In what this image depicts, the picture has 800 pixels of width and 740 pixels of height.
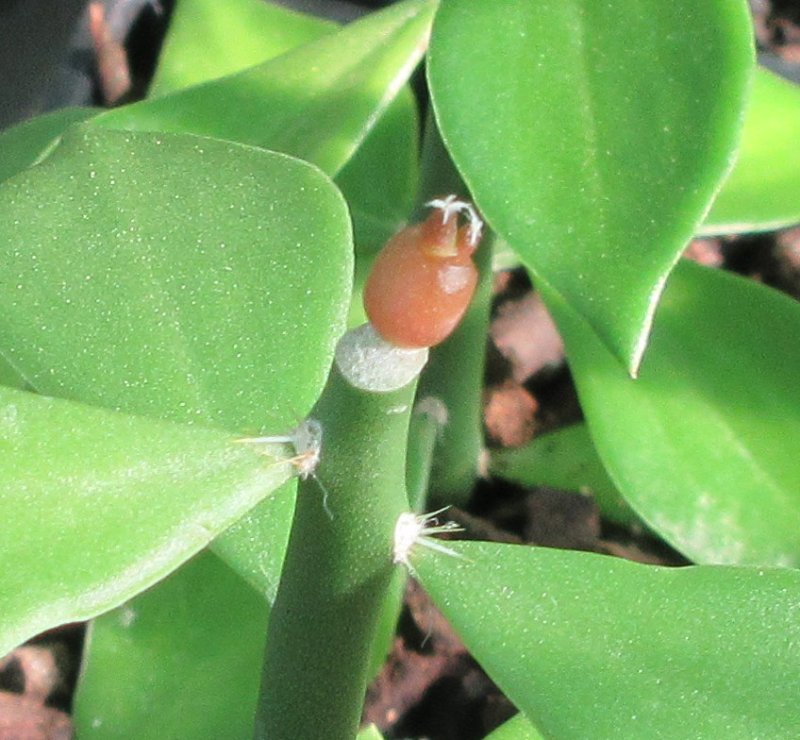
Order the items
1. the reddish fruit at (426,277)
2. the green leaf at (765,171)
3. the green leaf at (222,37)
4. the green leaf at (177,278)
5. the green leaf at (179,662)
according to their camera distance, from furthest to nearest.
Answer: the green leaf at (222,37), the green leaf at (765,171), the green leaf at (179,662), the green leaf at (177,278), the reddish fruit at (426,277)

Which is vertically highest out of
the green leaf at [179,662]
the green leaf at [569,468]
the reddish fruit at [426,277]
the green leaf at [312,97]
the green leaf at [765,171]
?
the reddish fruit at [426,277]

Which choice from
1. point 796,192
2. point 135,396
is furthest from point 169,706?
point 796,192

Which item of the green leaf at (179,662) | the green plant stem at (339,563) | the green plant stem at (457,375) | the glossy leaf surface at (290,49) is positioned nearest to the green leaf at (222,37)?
the glossy leaf surface at (290,49)

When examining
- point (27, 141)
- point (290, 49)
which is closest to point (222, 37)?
point (290, 49)

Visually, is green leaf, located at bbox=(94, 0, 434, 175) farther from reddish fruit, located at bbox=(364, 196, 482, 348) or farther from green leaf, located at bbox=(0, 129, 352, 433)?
reddish fruit, located at bbox=(364, 196, 482, 348)

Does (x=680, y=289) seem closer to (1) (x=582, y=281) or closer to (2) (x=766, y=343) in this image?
(2) (x=766, y=343)

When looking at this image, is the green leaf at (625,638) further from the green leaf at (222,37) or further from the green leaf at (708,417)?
the green leaf at (222,37)

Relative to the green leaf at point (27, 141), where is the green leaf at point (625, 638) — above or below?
above
